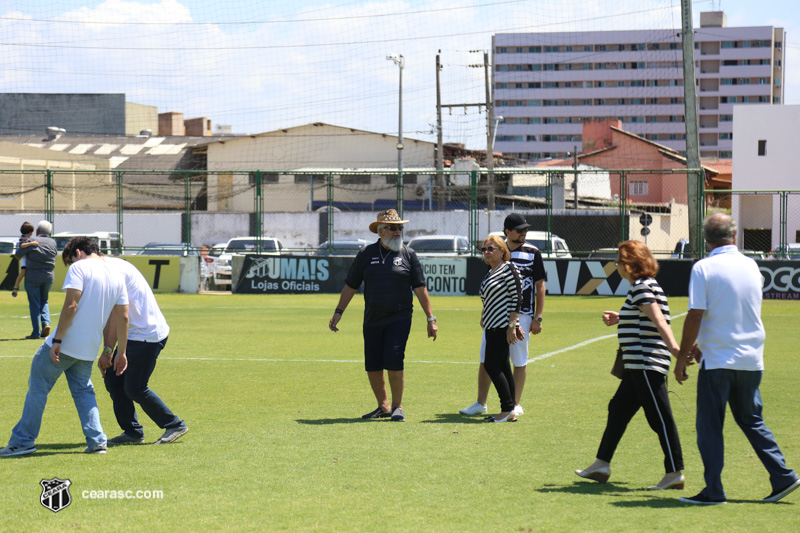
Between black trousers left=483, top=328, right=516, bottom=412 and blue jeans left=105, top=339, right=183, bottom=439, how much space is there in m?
2.75

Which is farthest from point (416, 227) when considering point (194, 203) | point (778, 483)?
point (778, 483)

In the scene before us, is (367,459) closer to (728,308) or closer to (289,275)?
(728,308)

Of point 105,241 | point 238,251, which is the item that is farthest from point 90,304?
point 105,241

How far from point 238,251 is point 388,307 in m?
23.2

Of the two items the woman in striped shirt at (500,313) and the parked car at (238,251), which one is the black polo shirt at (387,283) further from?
the parked car at (238,251)

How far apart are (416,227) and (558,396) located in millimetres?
29833

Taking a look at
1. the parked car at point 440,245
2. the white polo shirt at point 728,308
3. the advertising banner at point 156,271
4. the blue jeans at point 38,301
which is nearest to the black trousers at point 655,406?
the white polo shirt at point 728,308

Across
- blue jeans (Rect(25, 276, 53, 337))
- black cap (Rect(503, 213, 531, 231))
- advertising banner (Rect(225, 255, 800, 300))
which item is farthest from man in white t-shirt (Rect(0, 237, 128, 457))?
advertising banner (Rect(225, 255, 800, 300))

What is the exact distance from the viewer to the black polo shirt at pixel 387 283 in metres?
8.55

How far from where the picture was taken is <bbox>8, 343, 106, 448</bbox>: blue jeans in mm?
6930

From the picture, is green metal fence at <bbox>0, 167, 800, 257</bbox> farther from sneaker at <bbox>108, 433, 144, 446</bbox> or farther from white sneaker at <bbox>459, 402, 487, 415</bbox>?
sneaker at <bbox>108, 433, 144, 446</bbox>

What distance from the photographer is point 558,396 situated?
32.6 ft

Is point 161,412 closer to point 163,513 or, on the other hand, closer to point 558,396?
point 163,513

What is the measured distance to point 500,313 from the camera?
8.34 m
